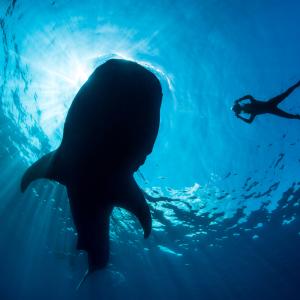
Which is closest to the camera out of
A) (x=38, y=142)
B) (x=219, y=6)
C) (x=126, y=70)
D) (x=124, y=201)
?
(x=126, y=70)

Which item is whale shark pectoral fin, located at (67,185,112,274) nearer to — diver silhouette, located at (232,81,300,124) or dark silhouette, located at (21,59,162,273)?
dark silhouette, located at (21,59,162,273)

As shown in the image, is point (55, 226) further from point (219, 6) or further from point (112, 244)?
point (219, 6)

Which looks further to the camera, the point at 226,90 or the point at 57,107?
the point at 57,107

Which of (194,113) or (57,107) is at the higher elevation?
(57,107)

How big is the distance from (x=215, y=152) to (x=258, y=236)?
14457 millimetres

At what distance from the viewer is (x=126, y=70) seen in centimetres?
307

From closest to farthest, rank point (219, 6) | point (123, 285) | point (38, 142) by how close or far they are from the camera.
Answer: point (219, 6)
point (38, 142)
point (123, 285)

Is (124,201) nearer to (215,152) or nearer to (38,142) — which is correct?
(215,152)

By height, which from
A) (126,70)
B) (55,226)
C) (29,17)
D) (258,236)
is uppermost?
(55,226)

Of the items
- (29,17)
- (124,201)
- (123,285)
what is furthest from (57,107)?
(123,285)

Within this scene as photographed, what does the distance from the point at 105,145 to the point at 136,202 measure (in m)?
1.57

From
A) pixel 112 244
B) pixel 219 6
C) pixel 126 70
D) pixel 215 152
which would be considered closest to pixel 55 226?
pixel 112 244

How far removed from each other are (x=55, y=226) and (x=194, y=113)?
22.3m

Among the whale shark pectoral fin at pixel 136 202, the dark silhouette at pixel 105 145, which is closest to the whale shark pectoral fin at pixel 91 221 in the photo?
the dark silhouette at pixel 105 145
